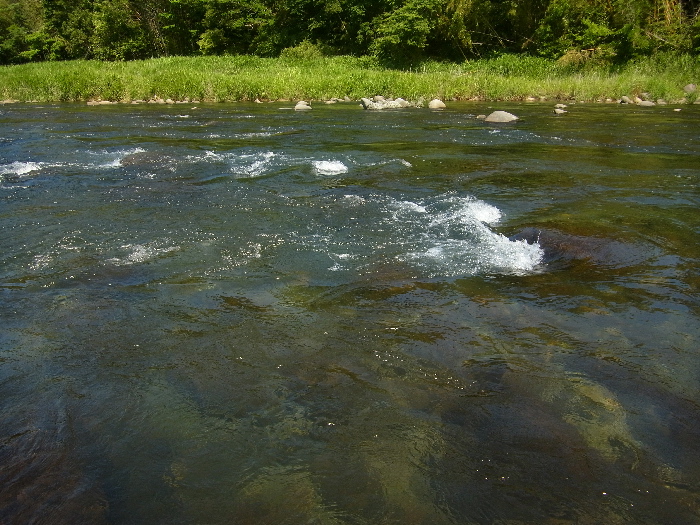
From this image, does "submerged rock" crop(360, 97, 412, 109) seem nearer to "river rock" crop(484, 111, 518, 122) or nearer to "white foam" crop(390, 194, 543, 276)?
"river rock" crop(484, 111, 518, 122)

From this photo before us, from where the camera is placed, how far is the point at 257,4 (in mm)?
35531

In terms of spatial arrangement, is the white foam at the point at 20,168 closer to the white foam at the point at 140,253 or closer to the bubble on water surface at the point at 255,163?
the bubble on water surface at the point at 255,163

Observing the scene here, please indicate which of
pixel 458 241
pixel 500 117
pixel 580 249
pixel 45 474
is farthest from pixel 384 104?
pixel 45 474

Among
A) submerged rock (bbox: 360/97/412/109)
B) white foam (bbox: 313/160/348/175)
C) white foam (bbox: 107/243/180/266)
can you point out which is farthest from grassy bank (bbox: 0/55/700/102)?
white foam (bbox: 107/243/180/266)

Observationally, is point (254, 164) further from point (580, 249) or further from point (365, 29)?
point (365, 29)

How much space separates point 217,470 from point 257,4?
37487mm

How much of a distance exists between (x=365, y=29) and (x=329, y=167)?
24.1 meters

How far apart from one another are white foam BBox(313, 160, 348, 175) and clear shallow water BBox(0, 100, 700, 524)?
77 cm

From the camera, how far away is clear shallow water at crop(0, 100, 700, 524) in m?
2.49

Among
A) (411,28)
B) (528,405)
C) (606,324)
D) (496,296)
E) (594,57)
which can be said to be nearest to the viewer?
(528,405)

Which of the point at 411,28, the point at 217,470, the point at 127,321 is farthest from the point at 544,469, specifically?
the point at 411,28

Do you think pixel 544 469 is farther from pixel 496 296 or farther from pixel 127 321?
pixel 127 321

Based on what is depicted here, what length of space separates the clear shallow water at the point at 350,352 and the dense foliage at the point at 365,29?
19.2 m

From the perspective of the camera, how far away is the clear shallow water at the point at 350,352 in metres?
2.49
